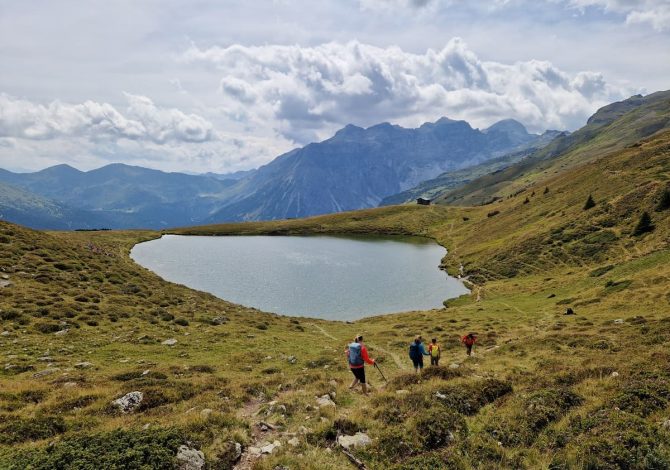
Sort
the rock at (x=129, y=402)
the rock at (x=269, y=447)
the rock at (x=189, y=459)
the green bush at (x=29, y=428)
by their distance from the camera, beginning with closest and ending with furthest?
the rock at (x=189, y=459) → the green bush at (x=29, y=428) → the rock at (x=269, y=447) → the rock at (x=129, y=402)

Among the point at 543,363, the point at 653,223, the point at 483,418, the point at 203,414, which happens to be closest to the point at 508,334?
the point at 543,363

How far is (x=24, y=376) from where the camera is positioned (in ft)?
70.5

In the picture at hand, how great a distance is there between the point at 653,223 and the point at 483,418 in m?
77.1

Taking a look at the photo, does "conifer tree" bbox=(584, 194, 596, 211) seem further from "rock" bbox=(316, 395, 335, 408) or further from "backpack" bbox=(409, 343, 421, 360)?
"rock" bbox=(316, 395, 335, 408)

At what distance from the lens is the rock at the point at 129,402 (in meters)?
17.4

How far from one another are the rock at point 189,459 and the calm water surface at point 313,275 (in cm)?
5526

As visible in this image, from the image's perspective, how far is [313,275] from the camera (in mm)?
96625

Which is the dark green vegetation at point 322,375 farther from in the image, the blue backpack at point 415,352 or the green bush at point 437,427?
the blue backpack at point 415,352

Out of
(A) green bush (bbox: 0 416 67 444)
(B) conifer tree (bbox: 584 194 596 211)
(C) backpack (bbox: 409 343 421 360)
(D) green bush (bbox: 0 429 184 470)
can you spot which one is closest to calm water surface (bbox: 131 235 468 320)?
(B) conifer tree (bbox: 584 194 596 211)

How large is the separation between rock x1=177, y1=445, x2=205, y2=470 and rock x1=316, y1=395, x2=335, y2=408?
6798 millimetres

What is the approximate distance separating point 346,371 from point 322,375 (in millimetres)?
3935

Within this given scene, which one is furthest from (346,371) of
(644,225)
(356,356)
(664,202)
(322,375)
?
(664,202)

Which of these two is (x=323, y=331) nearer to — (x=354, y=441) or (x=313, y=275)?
(x=354, y=441)

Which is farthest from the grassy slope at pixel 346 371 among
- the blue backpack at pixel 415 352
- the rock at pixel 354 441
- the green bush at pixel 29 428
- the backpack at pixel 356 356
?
the blue backpack at pixel 415 352
